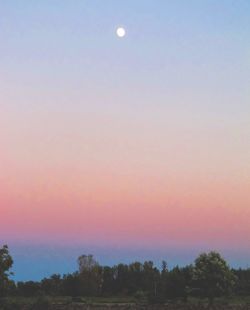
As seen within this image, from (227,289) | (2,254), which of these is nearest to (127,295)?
(227,289)

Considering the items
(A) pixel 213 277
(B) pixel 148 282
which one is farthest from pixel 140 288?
(A) pixel 213 277

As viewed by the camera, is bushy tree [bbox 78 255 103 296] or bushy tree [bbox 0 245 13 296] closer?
bushy tree [bbox 0 245 13 296]

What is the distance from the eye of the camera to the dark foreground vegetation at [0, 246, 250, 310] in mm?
60562

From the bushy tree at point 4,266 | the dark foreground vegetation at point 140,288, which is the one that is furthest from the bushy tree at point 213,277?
the bushy tree at point 4,266

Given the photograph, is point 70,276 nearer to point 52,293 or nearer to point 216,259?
point 52,293

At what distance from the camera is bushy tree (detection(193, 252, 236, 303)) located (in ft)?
197

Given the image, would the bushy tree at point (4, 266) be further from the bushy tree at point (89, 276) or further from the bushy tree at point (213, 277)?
the bushy tree at point (89, 276)

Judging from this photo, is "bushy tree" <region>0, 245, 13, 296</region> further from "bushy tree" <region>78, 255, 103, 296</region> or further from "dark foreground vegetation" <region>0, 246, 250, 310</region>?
"bushy tree" <region>78, 255, 103, 296</region>

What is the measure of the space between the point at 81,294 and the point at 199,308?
1746 inches

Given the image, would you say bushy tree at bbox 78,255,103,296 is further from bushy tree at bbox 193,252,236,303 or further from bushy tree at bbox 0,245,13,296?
bushy tree at bbox 0,245,13,296

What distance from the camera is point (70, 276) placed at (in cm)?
9900

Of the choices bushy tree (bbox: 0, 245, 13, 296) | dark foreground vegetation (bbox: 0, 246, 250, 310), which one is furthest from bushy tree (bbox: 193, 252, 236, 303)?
bushy tree (bbox: 0, 245, 13, 296)

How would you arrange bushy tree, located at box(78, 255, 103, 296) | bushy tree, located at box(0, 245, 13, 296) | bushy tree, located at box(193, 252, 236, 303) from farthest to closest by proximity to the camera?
bushy tree, located at box(78, 255, 103, 296) → bushy tree, located at box(193, 252, 236, 303) → bushy tree, located at box(0, 245, 13, 296)

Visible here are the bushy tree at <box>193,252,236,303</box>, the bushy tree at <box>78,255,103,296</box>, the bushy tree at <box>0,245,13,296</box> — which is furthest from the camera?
the bushy tree at <box>78,255,103,296</box>
